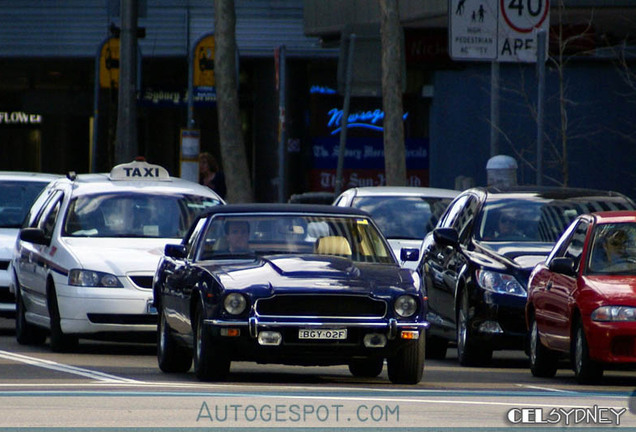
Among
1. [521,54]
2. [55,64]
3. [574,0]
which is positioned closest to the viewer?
[521,54]

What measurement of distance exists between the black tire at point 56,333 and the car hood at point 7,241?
137 inches

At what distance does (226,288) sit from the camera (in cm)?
1325

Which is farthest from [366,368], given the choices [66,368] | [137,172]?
[137,172]

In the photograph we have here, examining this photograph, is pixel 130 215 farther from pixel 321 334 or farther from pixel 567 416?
pixel 567 416

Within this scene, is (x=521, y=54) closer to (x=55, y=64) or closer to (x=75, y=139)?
(x=55, y=64)

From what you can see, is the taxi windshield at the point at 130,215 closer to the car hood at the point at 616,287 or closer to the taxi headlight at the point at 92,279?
the taxi headlight at the point at 92,279

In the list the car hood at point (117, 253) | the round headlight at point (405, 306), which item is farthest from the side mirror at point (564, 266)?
the car hood at point (117, 253)

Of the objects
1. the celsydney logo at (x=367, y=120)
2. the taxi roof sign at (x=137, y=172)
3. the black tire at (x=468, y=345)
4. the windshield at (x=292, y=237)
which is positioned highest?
the celsydney logo at (x=367, y=120)

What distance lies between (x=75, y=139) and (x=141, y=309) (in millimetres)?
29609

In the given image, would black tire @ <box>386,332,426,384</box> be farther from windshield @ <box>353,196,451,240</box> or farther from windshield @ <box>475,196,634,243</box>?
windshield @ <box>353,196,451,240</box>

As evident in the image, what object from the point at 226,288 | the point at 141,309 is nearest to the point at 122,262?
the point at 141,309

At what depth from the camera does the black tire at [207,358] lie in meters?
13.3

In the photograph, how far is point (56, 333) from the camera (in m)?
17.3

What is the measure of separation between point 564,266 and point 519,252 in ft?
7.65
